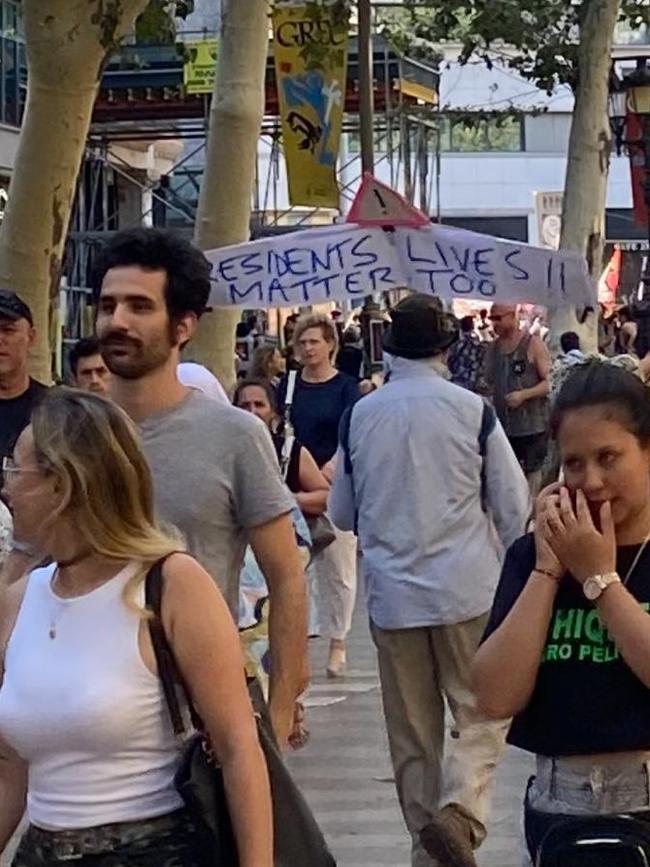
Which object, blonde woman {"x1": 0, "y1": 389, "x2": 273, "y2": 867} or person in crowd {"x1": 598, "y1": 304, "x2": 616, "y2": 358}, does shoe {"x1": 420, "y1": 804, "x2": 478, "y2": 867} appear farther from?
person in crowd {"x1": 598, "y1": 304, "x2": 616, "y2": 358}

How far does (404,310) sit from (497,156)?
5317cm

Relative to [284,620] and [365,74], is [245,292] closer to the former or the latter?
[284,620]

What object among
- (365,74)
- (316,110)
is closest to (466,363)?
(316,110)

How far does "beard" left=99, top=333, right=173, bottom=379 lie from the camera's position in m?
4.54

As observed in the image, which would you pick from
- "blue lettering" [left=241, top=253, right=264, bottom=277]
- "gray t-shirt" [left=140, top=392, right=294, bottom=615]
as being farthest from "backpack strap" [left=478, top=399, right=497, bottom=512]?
"blue lettering" [left=241, top=253, right=264, bottom=277]

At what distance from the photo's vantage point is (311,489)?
9180mm

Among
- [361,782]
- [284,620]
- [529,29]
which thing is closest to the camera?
[284,620]

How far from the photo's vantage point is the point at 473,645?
265 inches

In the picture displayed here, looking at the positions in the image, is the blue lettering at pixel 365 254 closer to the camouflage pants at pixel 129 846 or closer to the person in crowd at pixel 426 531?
the person in crowd at pixel 426 531

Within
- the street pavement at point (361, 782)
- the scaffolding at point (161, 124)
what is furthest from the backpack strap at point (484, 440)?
the scaffolding at point (161, 124)

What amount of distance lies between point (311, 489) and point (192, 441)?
183 inches

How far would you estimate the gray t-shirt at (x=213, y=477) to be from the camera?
4516 millimetres

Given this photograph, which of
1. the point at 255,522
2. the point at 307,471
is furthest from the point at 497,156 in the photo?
the point at 255,522

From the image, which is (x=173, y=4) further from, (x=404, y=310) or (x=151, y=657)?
(x=151, y=657)
